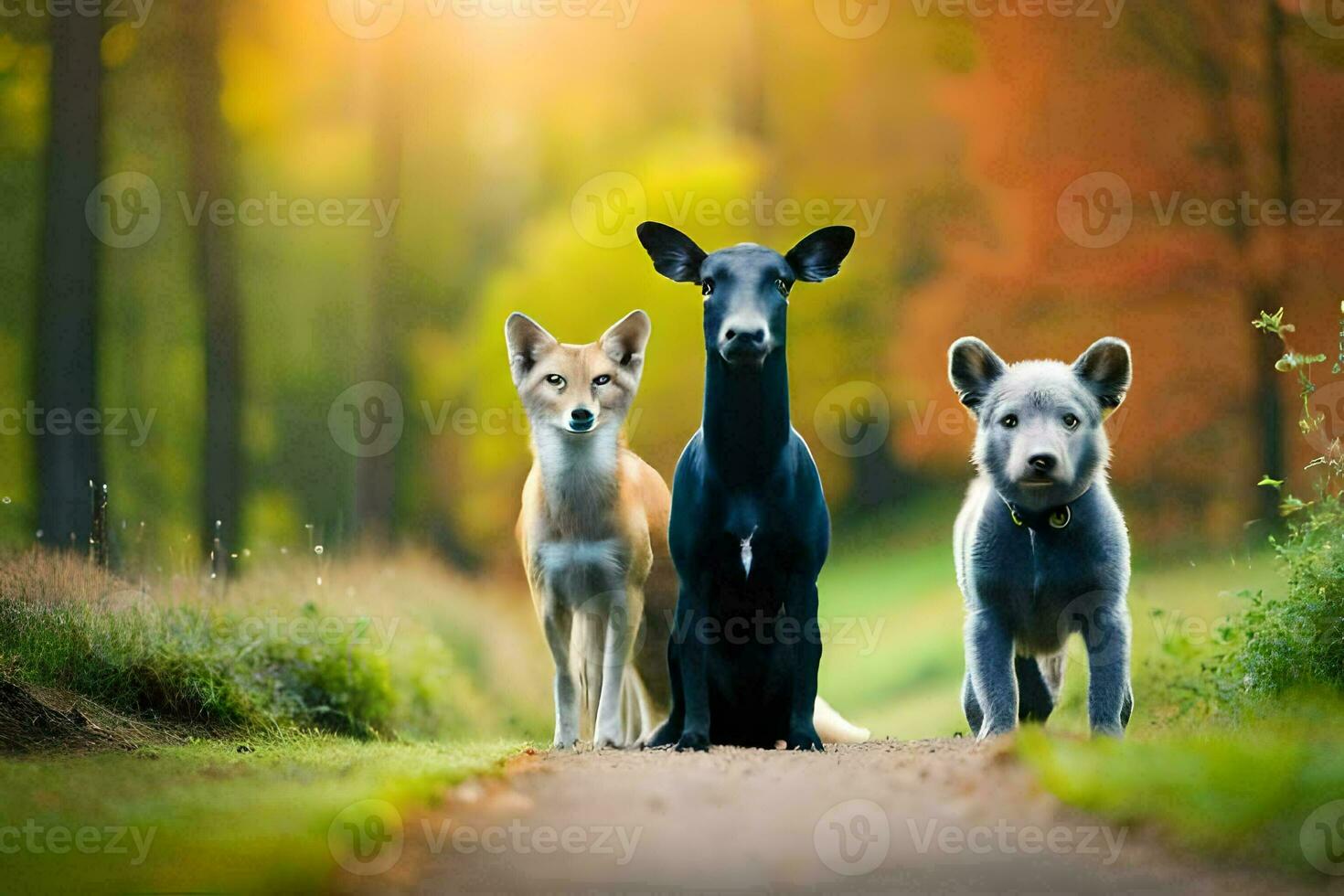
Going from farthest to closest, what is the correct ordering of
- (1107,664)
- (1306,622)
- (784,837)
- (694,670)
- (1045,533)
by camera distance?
(1306,622), (694,670), (1045,533), (1107,664), (784,837)

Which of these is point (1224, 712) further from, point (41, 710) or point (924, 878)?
point (41, 710)

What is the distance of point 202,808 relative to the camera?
14.0 feet

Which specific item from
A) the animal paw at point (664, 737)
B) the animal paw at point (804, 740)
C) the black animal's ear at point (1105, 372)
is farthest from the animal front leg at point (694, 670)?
the black animal's ear at point (1105, 372)

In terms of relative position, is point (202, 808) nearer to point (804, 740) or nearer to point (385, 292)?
point (804, 740)

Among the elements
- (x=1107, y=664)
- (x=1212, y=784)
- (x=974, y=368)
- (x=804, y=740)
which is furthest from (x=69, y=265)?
(x=1212, y=784)

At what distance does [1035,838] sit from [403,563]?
6924mm

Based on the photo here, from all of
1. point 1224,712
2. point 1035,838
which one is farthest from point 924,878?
point 1224,712

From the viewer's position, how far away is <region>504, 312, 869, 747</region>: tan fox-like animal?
6086 millimetres

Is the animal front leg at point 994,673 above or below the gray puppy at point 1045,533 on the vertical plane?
below

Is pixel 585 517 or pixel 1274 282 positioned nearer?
pixel 585 517

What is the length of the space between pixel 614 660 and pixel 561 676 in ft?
0.85

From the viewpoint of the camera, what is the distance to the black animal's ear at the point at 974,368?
5.12m

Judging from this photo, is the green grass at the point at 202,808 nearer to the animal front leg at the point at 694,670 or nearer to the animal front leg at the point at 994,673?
the animal front leg at the point at 694,670

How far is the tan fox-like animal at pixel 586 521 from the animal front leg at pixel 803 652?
0.92 meters
